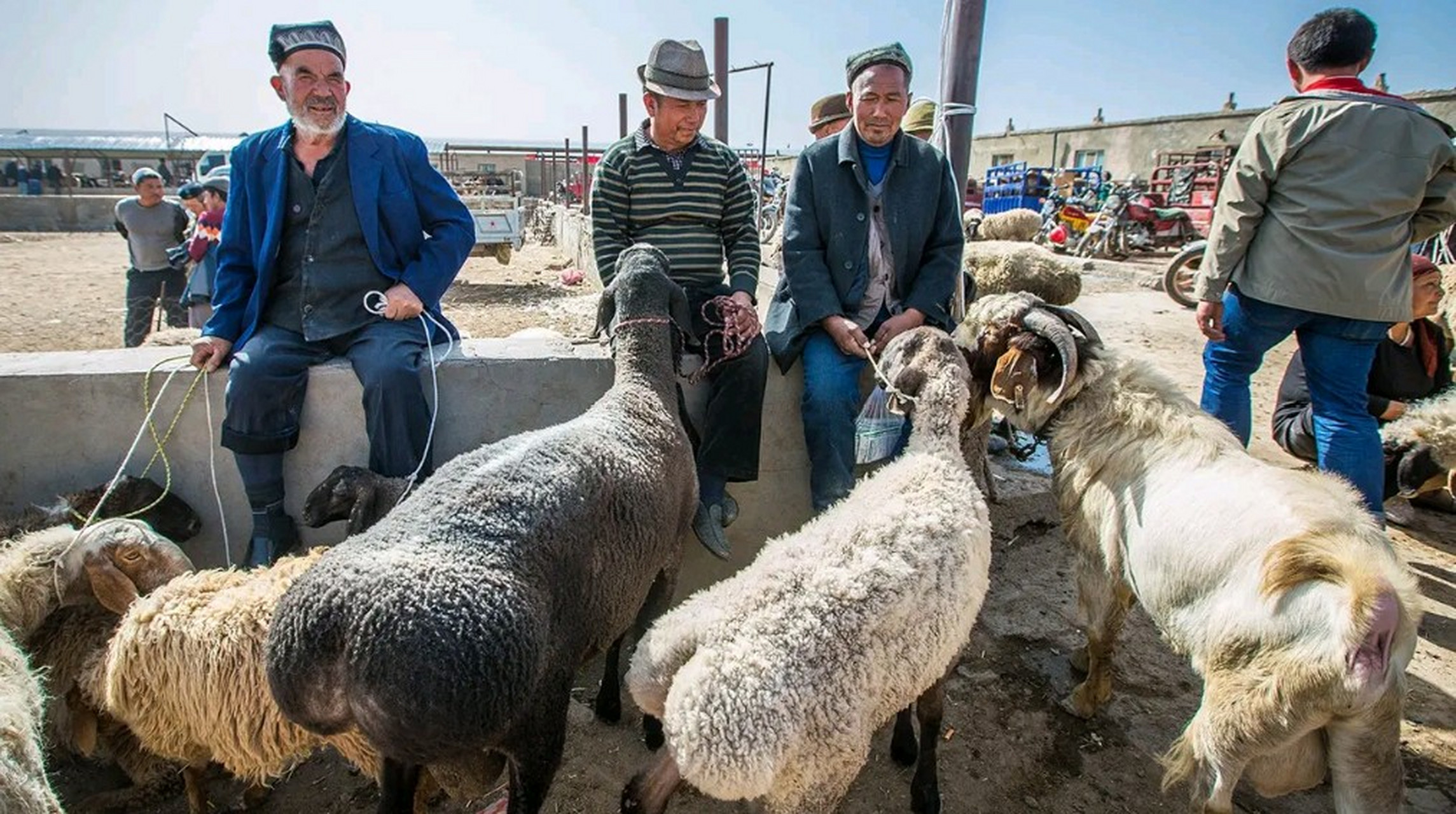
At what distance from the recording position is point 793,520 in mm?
3963

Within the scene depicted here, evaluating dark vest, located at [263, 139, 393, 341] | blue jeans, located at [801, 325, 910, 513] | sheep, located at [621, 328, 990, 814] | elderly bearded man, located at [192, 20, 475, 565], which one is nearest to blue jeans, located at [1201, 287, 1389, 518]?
blue jeans, located at [801, 325, 910, 513]

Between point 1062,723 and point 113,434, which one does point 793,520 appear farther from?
point 113,434

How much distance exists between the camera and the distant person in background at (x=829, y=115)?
6520mm

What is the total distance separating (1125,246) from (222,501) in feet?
70.4

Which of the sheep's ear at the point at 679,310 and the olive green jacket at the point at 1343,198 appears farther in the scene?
the sheep's ear at the point at 679,310

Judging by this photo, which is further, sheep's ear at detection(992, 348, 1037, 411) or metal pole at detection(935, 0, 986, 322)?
metal pole at detection(935, 0, 986, 322)

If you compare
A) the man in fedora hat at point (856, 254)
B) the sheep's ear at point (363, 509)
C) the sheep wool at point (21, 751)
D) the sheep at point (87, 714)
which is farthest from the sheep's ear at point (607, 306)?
the sheep wool at point (21, 751)

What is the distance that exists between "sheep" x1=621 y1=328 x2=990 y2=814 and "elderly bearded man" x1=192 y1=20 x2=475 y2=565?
66.1 inches

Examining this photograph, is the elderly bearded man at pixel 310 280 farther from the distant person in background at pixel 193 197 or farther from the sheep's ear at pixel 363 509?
the distant person in background at pixel 193 197

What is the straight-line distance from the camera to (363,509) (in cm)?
295

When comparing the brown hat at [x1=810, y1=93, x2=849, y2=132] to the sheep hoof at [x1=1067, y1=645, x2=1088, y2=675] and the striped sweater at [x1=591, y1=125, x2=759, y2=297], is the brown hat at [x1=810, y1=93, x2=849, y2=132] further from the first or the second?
the sheep hoof at [x1=1067, y1=645, x2=1088, y2=675]

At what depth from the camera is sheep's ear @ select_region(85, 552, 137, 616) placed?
8.10 ft

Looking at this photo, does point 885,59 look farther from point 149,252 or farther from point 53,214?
point 53,214

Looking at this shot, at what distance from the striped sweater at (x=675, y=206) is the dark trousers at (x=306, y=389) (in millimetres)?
1016
